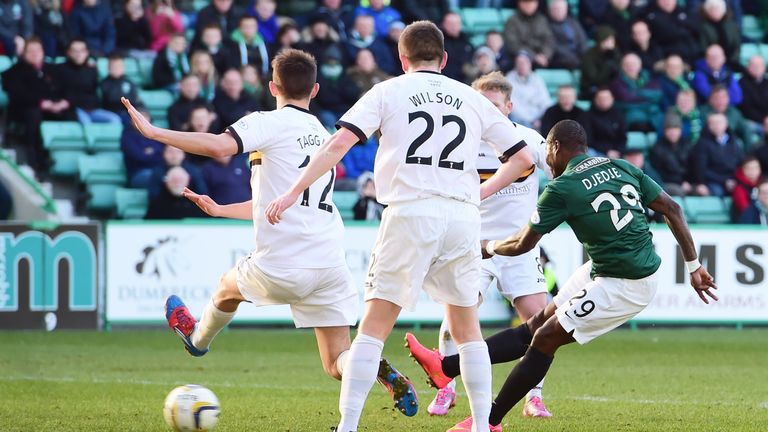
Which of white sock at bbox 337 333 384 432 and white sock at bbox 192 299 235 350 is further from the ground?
white sock at bbox 337 333 384 432

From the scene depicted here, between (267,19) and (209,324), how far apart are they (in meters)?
10.9

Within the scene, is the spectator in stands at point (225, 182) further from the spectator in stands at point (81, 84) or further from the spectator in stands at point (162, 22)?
the spectator in stands at point (162, 22)

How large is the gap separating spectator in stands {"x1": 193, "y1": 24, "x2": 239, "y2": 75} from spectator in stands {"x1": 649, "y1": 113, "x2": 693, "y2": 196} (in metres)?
5.96

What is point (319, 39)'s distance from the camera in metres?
18.1

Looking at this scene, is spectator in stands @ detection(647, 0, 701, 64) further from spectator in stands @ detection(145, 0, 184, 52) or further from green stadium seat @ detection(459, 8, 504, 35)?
spectator in stands @ detection(145, 0, 184, 52)

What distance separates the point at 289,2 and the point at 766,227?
26.8 feet

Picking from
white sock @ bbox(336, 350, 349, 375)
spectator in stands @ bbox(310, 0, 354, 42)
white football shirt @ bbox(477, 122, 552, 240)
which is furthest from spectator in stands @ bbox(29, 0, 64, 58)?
white sock @ bbox(336, 350, 349, 375)

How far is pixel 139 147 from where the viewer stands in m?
16.5

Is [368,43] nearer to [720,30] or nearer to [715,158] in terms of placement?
[715,158]

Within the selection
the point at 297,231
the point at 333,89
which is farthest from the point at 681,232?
the point at 333,89

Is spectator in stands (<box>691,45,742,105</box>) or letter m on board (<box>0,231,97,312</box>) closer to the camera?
letter m on board (<box>0,231,97,312</box>)

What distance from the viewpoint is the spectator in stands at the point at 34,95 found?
651 inches

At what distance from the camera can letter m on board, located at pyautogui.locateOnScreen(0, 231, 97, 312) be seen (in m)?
14.5

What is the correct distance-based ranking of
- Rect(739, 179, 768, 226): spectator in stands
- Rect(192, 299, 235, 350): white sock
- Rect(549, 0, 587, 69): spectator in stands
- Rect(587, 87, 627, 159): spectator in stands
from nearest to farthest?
Rect(192, 299, 235, 350): white sock → Rect(739, 179, 768, 226): spectator in stands → Rect(587, 87, 627, 159): spectator in stands → Rect(549, 0, 587, 69): spectator in stands
